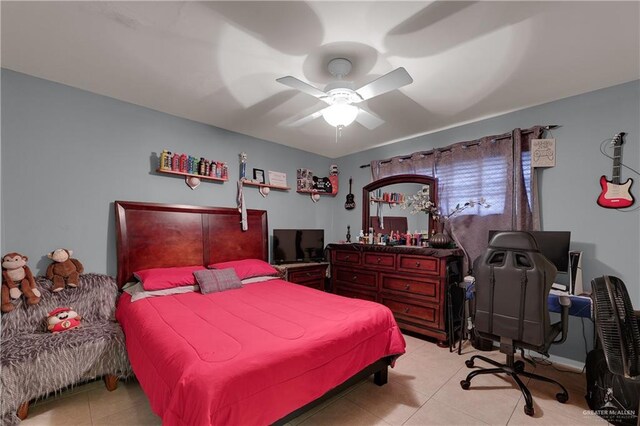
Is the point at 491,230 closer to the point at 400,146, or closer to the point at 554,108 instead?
the point at 554,108

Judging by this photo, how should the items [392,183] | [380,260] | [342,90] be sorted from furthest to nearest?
1. [392,183]
2. [380,260]
3. [342,90]

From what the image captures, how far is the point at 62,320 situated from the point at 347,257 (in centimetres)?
309

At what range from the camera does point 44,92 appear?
2.49 metres

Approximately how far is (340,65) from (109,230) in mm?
2759

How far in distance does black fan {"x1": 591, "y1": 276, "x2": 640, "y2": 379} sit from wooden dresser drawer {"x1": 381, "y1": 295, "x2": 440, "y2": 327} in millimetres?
1627

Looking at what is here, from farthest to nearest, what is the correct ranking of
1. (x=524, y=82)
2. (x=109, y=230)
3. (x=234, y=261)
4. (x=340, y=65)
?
(x=234, y=261) < (x=109, y=230) < (x=524, y=82) < (x=340, y=65)

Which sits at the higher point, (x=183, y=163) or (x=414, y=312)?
(x=183, y=163)

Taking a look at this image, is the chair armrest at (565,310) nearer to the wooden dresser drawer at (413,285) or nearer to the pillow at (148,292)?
the wooden dresser drawer at (413,285)

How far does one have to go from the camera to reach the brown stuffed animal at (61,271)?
7.77ft

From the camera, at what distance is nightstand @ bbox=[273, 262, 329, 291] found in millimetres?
3803

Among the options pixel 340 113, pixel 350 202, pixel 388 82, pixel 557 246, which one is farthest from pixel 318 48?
pixel 350 202

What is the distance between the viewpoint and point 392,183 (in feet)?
13.6

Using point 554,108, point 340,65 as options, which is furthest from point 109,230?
point 554,108

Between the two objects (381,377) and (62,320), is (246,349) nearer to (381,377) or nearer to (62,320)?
(381,377)
